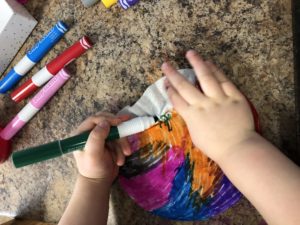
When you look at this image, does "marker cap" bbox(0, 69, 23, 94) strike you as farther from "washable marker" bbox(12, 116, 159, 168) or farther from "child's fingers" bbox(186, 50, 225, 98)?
"child's fingers" bbox(186, 50, 225, 98)

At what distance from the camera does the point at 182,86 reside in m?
0.45

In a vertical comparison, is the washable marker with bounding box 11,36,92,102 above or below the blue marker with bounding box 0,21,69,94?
below

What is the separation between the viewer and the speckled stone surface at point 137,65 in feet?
1.47

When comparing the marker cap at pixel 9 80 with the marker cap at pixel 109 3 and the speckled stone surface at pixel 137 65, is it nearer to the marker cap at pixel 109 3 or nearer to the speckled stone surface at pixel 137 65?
the speckled stone surface at pixel 137 65

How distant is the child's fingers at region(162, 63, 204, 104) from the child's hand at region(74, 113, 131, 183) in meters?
0.08

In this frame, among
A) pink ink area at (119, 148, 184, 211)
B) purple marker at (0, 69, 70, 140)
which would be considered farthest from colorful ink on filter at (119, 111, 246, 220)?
purple marker at (0, 69, 70, 140)

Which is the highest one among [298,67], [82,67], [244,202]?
[82,67]

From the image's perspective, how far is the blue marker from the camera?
561 millimetres

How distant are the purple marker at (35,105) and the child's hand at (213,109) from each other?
191 mm

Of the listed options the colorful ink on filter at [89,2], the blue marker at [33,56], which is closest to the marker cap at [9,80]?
the blue marker at [33,56]

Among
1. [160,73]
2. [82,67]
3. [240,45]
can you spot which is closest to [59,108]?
[82,67]

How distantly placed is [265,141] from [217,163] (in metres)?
0.07

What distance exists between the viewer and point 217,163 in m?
0.46

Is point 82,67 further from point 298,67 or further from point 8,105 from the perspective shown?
point 298,67
